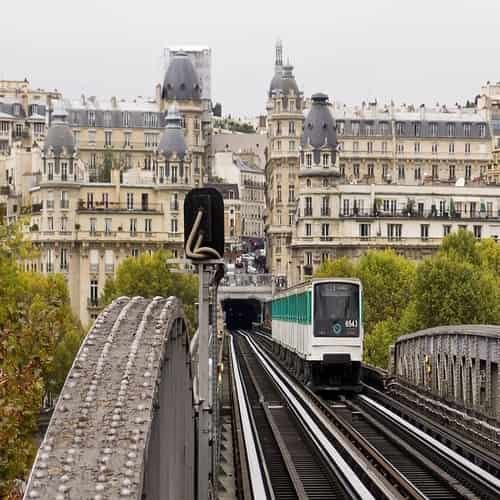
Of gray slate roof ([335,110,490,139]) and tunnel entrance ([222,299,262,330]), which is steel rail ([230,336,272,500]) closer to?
tunnel entrance ([222,299,262,330])

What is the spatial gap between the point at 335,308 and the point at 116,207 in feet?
311

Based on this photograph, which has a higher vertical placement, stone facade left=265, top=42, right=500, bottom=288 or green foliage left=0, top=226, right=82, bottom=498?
A: stone facade left=265, top=42, right=500, bottom=288

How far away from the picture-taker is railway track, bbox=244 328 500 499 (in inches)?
1125

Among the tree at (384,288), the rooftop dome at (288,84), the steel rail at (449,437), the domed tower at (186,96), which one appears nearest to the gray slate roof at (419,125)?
the rooftop dome at (288,84)

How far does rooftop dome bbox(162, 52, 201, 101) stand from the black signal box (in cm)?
17646

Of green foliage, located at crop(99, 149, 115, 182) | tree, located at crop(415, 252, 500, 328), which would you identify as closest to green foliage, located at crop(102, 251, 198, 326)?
tree, located at crop(415, 252, 500, 328)

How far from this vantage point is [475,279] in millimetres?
75750

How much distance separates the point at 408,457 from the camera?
34.9 m

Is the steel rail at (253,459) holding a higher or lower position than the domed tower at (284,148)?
lower

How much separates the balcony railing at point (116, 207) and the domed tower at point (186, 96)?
41.2 metres

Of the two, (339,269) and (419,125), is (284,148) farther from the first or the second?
(339,269)

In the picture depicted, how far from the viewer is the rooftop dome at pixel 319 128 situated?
5862 inches

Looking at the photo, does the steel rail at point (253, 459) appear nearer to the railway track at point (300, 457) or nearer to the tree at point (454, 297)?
the railway track at point (300, 457)

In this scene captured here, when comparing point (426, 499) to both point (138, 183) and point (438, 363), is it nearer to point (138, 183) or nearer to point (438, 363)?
point (438, 363)
